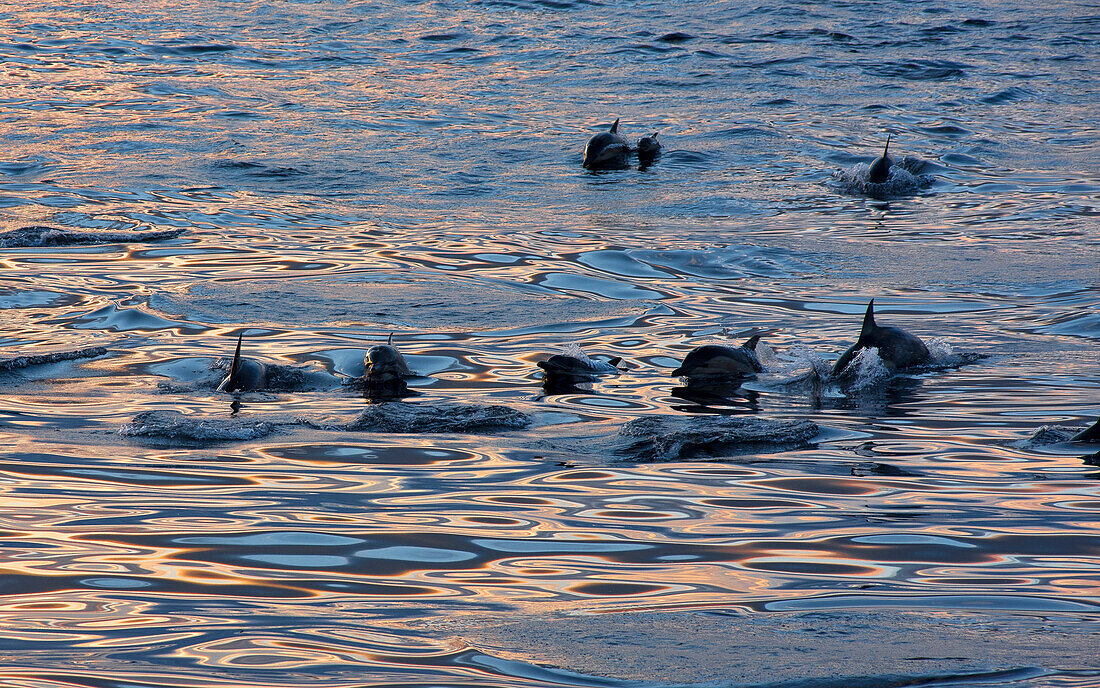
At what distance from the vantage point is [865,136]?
47.0 ft

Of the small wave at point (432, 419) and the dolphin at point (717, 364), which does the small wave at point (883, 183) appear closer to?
the dolphin at point (717, 364)

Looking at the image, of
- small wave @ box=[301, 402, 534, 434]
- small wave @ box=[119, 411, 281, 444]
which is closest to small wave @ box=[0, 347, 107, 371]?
small wave @ box=[119, 411, 281, 444]

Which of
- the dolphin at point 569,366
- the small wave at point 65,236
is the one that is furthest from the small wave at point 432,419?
the small wave at point 65,236

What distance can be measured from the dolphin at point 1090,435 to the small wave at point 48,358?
4820 mm

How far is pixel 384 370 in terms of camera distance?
6008mm

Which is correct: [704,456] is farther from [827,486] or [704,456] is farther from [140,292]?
[140,292]

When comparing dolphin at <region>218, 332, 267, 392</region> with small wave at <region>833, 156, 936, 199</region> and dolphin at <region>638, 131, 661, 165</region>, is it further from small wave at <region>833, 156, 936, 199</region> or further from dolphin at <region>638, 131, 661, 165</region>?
dolphin at <region>638, 131, 661, 165</region>

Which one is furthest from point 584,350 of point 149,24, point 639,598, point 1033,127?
point 149,24

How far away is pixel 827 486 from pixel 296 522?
1.89m

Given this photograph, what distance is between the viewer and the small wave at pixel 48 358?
20.3ft

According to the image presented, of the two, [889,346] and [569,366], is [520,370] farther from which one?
[889,346]

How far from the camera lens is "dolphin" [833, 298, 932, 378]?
6199 millimetres

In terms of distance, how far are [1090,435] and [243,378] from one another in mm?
3856

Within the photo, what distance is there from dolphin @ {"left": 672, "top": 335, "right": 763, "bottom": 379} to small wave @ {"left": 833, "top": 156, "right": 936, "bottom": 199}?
227 inches
